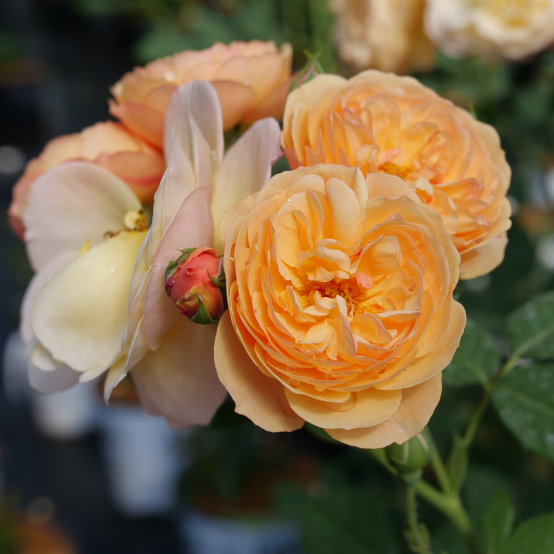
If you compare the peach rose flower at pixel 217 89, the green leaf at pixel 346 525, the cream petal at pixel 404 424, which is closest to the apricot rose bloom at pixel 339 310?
the cream petal at pixel 404 424

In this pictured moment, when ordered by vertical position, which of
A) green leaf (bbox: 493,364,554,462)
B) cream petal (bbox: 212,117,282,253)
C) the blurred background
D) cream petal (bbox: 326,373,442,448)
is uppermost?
cream petal (bbox: 212,117,282,253)

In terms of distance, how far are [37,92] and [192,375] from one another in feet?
8.61

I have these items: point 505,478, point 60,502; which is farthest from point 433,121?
point 60,502

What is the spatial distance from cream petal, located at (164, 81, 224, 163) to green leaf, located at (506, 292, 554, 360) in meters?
0.27

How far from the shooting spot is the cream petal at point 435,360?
0.84ft

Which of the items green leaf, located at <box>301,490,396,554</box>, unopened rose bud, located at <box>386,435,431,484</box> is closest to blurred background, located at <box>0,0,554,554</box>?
green leaf, located at <box>301,490,396,554</box>

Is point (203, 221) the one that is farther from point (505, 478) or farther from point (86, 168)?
point (505, 478)

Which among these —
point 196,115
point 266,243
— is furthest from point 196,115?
point 266,243

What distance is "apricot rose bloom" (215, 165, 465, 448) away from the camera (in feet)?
0.83

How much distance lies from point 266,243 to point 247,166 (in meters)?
0.07

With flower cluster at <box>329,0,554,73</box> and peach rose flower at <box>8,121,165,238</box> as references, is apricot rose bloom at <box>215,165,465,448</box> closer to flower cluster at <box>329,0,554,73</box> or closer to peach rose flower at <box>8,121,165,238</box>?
peach rose flower at <box>8,121,165,238</box>

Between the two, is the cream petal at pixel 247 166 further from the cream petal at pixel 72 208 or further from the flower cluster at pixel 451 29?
the flower cluster at pixel 451 29

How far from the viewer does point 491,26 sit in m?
0.61

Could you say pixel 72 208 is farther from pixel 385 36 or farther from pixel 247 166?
pixel 385 36
